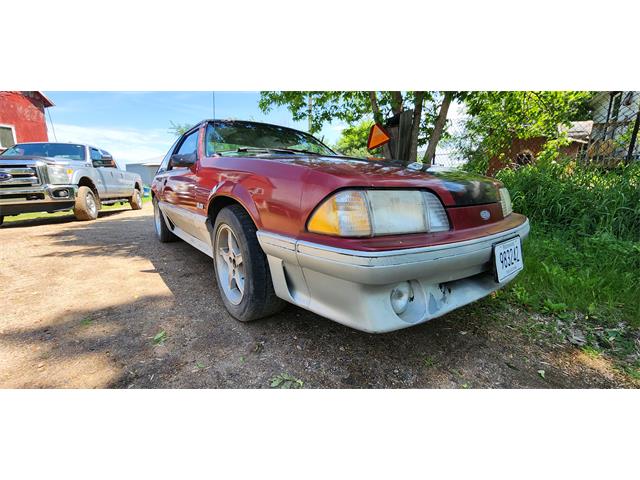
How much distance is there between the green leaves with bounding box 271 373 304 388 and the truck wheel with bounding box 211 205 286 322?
0.45 meters

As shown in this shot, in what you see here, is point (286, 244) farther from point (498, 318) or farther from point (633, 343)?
point (633, 343)

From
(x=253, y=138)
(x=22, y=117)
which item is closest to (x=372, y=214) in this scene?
(x=253, y=138)

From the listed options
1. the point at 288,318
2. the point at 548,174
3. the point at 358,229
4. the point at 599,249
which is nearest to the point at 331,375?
the point at 288,318

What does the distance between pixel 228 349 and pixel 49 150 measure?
7.23 metres

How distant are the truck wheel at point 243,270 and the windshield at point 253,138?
0.75 meters

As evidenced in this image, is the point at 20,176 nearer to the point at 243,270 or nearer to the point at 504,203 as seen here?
the point at 243,270

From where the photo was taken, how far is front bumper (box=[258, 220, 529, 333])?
1159 millimetres

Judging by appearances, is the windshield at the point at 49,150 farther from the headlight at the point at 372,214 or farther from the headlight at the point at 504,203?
the headlight at the point at 504,203

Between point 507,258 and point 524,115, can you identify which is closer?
point 507,258

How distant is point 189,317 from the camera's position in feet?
6.52

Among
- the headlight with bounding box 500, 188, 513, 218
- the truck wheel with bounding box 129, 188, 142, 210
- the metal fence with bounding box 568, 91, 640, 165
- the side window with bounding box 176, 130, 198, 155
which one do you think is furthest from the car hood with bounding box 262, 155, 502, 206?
the truck wheel with bounding box 129, 188, 142, 210

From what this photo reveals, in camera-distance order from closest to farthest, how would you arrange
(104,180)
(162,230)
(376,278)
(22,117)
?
1. (376,278)
2. (162,230)
3. (104,180)
4. (22,117)

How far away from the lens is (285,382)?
1.38m

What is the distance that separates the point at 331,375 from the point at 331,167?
3.31 feet
